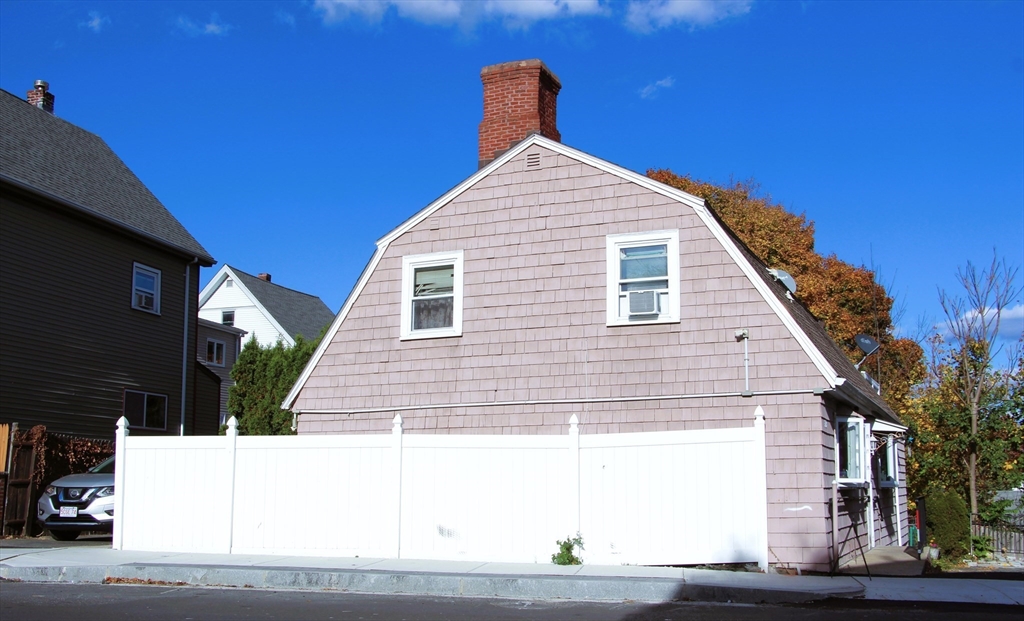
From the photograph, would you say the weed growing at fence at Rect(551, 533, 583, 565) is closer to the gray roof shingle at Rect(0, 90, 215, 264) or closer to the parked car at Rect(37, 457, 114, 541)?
the parked car at Rect(37, 457, 114, 541)

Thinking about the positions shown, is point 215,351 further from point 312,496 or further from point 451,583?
point 451,583

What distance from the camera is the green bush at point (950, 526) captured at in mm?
17625

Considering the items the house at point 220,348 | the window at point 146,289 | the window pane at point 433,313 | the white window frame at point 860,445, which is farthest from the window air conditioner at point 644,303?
the house at point 220,348

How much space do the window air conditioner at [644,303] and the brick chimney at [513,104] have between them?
12.3 ft

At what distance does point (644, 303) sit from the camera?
527 inches

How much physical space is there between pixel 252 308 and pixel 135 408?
21323mm

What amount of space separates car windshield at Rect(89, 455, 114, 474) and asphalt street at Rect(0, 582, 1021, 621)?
20.8ft

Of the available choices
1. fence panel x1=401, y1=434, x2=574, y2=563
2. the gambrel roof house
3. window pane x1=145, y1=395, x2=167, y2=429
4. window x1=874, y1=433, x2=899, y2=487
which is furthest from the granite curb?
window pane x1=145, y1=395, x2=167, y2=429

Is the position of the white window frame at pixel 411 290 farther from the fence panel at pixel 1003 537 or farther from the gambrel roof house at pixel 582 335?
the fence panel at pixel 1003 537

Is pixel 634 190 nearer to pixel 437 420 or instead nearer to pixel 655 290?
pixel 655 290

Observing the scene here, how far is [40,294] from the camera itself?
19688 mm

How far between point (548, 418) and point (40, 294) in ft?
39.1

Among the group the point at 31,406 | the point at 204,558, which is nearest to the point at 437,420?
the point at 204,558

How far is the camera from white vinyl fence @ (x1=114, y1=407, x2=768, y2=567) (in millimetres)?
11203
